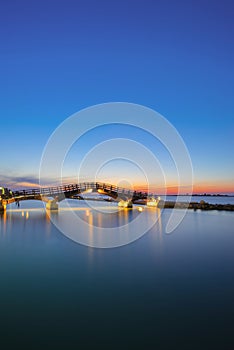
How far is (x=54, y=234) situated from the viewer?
18469 mm

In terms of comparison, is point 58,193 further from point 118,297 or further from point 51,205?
point 118,297

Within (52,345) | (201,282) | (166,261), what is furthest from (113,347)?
(166,261)

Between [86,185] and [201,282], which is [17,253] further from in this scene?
[86,185]

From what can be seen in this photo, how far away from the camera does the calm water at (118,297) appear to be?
533 centimetres

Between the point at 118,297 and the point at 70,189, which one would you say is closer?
the point at 118,297

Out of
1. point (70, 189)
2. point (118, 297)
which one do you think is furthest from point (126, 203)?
point (118, 297)

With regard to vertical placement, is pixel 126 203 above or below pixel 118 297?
above

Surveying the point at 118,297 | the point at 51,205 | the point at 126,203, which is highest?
the point at 126,203

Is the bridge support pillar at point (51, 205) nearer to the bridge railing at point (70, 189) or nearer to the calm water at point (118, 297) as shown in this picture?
the bridge railing at point (70, 189)

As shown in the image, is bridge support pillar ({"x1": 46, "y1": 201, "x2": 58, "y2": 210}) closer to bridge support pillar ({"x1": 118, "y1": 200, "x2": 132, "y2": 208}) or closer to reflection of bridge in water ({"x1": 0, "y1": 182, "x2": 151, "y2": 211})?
reflection of bridge in water ({"x1": 0, "y1": 182, "x2": 151, "y2": 211})

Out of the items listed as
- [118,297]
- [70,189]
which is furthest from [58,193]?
[118,297]

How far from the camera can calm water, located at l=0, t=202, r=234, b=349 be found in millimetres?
5328

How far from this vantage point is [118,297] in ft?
24.7

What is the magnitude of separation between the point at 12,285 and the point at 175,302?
524cm
